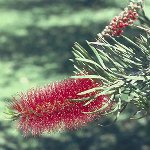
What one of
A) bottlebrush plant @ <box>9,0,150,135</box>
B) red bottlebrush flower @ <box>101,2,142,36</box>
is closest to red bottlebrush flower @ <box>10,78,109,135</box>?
bottlebrush plant @ <box>9,0,150,135</box>

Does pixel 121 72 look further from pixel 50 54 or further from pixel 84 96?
pixel 50 54

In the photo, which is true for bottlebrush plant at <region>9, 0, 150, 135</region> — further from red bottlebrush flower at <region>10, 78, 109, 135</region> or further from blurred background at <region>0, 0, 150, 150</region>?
blurred background at <region>0, 0, 150, 150</region>

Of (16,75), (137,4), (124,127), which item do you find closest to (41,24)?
(16,75)

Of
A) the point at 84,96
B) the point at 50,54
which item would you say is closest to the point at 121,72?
the point at 84,96

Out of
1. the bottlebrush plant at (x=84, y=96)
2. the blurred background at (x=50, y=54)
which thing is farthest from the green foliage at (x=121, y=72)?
the blurred background at (x=50, y=54)

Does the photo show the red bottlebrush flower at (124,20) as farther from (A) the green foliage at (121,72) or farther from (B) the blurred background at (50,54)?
(B) the blurred background at (50,54)

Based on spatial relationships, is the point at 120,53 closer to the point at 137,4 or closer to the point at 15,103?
the point at 137,4
